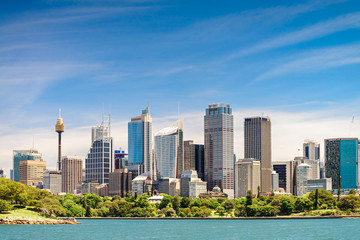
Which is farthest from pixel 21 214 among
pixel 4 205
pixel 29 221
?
pixel 4 205

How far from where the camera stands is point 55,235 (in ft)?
420

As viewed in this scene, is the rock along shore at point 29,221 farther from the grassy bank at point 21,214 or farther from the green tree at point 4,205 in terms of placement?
the green tree at point 4,205

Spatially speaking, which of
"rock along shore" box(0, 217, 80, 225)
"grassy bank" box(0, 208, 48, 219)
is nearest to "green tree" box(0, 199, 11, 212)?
"grassy bank" box(0, 208, 48, 219)

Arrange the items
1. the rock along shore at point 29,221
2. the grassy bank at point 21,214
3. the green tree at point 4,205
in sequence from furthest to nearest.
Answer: the grassy bank at point 21,214
the green tree at point 4,205
the rock along shore at point 29,221

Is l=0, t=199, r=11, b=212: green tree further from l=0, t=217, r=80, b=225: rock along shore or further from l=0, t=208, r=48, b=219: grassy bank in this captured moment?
l=0, t=217, r=80, b=225: rock along shore

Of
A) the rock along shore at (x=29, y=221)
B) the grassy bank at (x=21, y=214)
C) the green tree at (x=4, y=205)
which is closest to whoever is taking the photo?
the rock along shore at (x=29, y=221)

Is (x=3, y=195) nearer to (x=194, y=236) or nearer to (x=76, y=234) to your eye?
(x=76, y=234)

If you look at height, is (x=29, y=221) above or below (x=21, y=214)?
below

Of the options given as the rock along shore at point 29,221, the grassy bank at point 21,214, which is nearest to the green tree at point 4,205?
the grassy bank at point 21,214

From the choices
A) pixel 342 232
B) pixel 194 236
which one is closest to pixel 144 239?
pixel 194 236

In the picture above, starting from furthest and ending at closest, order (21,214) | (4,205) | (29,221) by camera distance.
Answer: (21,214) → (29,221) → (4,205)

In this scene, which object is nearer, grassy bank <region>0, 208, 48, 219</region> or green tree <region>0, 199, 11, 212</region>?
green tree <region>0, 199, 11, 212</region>

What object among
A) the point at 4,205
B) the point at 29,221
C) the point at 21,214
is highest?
the point at 4,205

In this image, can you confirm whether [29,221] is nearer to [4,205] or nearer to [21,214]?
[21,214]
